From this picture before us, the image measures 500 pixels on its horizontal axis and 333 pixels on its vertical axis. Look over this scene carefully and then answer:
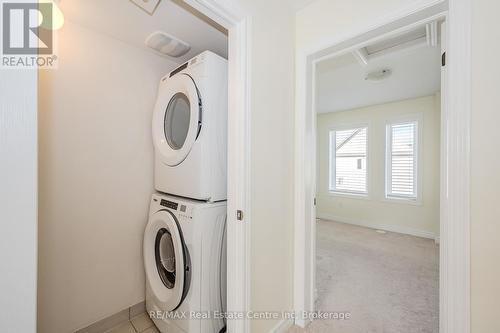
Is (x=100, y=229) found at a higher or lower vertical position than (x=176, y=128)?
lower

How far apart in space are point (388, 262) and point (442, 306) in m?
1.84

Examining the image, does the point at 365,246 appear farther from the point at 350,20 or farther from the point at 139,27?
the point at 139,27

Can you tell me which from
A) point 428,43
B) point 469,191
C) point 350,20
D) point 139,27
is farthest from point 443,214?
point 139,27

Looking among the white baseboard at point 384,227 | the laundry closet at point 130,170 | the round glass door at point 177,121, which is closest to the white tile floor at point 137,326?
the laundry closet at point 130,170

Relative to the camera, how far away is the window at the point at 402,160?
3.81m

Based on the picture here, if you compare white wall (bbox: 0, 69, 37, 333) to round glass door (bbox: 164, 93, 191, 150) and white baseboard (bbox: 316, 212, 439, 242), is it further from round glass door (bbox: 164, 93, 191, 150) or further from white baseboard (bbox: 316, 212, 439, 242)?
white baseboard (bbox: 316, 212, 439, 242)

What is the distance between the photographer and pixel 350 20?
4.42 ft

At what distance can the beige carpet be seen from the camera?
63.7 inches

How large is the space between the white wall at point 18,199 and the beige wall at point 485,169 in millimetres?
1590

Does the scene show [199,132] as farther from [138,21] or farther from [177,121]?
[138,21]

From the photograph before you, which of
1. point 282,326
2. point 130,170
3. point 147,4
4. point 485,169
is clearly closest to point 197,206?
point 130,170

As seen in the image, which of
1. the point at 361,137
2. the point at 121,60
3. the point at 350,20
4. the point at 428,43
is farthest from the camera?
the point at 361,137

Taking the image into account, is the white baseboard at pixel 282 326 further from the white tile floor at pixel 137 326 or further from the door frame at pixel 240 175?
the white tile floor at pixel 137 326

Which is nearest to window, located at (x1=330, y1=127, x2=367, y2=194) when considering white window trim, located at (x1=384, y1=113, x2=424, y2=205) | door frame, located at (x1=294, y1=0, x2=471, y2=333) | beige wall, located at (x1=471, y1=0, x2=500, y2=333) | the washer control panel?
white window trim, located at (x1=384, y1=113, x2=424, y2=205)
